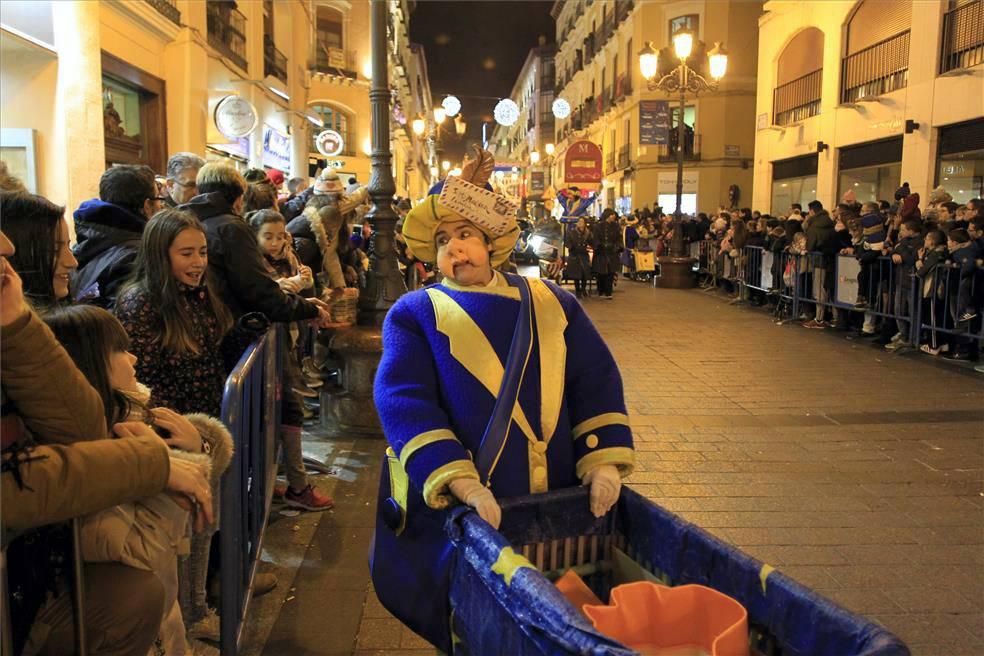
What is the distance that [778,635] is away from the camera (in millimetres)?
1676

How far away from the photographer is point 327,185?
Result: 6852 millimetres

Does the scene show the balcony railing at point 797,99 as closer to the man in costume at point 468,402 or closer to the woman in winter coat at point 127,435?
the man in costume at point 468,402

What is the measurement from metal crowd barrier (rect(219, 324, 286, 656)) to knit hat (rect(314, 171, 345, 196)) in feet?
9.84

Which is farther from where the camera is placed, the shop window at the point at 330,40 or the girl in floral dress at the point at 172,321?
the shop window at the point at 330,40

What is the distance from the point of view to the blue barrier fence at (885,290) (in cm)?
895

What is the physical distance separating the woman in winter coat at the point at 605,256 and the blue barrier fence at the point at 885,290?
3451 millimetres

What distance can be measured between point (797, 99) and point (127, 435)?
74.7 feet

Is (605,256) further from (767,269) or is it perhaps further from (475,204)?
(475,204)

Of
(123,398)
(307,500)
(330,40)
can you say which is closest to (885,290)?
(307,500)

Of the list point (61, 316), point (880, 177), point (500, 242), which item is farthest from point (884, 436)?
point (880, 177)

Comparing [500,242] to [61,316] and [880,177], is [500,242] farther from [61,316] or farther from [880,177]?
[880,177]

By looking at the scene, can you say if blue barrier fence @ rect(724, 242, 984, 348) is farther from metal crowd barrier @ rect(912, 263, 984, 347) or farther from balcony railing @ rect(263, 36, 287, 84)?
balcony railing @ rect(263, 36, 287, 84)

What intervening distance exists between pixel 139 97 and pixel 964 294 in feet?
39.9

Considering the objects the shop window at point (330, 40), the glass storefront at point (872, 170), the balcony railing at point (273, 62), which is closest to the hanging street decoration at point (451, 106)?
the balcony railing at point (273, 62)
